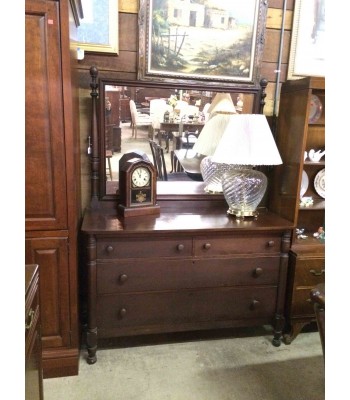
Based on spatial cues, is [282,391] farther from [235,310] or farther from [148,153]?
[148,153]

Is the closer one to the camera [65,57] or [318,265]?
[65,57]

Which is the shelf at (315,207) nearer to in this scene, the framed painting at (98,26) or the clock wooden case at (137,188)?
the clock wooden case at (137,188)

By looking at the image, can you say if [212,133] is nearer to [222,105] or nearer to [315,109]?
[222,105]

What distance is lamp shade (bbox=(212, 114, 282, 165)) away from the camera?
1813mm

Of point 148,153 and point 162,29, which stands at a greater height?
point 162,29

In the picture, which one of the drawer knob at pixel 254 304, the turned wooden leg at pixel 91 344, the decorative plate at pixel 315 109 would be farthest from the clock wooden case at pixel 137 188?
the decorative plate at pixel 315 109

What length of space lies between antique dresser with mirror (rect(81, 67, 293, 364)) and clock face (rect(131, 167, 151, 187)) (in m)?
0.19

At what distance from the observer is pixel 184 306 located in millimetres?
1896

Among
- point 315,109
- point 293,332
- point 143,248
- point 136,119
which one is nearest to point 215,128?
point 136,119

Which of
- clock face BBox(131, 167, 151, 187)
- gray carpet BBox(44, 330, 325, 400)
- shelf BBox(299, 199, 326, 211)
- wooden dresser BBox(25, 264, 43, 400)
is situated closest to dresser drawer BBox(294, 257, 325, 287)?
shelf BBox(299, 199, 326, 211)

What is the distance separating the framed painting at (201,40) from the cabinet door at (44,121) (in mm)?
664

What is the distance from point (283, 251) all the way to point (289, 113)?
0.81 meters

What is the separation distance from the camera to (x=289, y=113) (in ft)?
6.56
